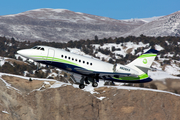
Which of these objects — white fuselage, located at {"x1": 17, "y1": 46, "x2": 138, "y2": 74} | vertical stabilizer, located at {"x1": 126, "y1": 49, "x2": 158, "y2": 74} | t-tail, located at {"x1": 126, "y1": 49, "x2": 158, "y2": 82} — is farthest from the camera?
vertical stabilizer, located at {"x1": 126, "y1": 49, "x2": 158, "y2": 74}

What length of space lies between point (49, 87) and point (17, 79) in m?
11.0

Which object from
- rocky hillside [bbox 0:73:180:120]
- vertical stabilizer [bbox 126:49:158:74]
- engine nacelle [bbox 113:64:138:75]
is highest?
vertical stabilizer [bbox 126:49:158:74]

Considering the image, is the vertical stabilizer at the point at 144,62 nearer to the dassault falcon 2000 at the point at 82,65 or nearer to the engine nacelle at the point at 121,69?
the dassault falcon 2000 at the point at 82,65

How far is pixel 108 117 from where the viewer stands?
88250 mm

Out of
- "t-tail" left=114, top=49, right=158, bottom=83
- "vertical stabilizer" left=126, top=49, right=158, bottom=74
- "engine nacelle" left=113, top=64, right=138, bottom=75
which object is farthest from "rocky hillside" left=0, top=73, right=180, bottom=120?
"engine nacelle" left=113, top=64, right=138, bottom=75

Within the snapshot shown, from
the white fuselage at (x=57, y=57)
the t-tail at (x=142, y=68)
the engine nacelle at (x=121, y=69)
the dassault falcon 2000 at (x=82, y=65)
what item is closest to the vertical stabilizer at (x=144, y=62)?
the t-tail at (x=142, y=68)

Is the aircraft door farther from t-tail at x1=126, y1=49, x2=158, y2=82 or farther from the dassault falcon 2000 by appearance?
t-tail at x1=126, y1=49, x2=158, y2=82

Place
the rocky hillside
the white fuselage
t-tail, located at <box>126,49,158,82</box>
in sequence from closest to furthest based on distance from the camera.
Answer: the white fuselage
t-tail, located at <box>126,49,158,82</box>
the rocky hillside

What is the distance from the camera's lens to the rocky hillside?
86.7 metres

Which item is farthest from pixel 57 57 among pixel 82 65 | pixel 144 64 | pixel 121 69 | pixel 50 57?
pixel 144 64

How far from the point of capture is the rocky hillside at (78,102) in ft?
284

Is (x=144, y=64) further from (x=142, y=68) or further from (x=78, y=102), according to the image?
(x=78, y=102)

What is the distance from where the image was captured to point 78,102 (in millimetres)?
88625

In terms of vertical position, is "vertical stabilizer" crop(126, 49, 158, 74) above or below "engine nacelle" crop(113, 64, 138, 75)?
above
